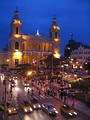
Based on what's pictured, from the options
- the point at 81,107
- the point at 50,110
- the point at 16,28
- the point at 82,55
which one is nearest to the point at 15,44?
the point at 16,28

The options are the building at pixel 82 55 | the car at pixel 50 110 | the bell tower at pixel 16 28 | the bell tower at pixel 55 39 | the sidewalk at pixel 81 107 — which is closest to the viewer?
the car at pixel 50 110

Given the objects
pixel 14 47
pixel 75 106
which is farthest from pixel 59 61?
pixel 75 106

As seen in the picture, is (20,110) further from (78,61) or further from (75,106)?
(78,61)

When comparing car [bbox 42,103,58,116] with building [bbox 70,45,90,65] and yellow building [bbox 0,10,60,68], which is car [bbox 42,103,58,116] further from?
yellow building [bbox 0,10,60,68]

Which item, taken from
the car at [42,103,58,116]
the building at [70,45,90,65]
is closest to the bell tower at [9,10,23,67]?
the building at [70,45,90,65]

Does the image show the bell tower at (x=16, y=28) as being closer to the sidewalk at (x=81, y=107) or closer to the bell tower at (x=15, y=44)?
the bell tower at (x=15, y=44)

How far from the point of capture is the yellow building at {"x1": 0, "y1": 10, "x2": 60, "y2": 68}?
136500mm

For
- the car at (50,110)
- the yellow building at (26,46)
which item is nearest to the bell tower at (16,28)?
the yellow building at (26,46)

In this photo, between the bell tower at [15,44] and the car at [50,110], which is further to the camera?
the bell tower at [15,44]

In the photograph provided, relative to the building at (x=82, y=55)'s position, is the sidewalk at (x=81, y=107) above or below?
below

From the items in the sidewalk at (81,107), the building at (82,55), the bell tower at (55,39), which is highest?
the bell tower at (55,39)

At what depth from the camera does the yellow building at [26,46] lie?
136 m

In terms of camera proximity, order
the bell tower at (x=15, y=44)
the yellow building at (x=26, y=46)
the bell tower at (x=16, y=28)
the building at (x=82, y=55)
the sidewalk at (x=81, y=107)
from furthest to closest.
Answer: the bell tower at (x=16, y=28), the yellow building at (x=26, y=46), the bell tower at (x=15, y=44), the building at (x=82, y=55), the sidewalk at (x=81, y=107)

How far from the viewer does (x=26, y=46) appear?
466 ft
